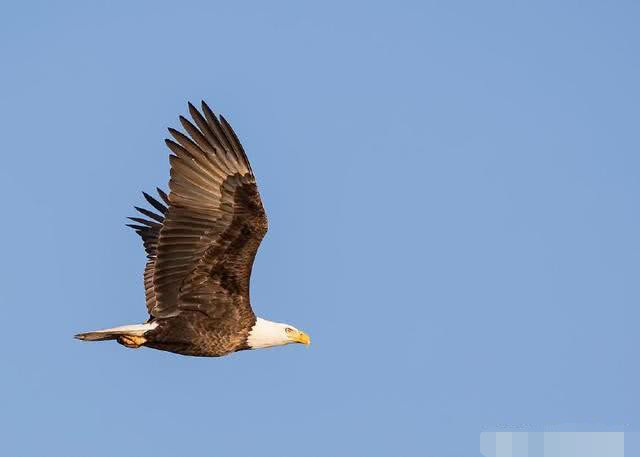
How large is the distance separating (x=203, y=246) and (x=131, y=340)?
1232 millimetres

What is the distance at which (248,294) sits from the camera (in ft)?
51.4

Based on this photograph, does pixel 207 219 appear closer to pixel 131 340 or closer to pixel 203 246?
pixel 203 246

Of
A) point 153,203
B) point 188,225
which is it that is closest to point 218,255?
point 188,225

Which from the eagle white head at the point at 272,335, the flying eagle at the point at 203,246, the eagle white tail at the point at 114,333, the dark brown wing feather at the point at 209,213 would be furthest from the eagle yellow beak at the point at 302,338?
the eagle white tail at the point at 114,333

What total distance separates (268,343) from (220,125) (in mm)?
2459

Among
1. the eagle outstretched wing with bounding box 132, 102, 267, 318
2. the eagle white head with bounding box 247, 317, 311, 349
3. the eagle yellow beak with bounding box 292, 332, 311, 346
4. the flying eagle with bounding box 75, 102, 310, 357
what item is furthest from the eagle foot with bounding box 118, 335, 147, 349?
the eagle yellow beak with bounding box 292, 332, 311, 346

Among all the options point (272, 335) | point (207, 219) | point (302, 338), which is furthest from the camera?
point (302, 338)

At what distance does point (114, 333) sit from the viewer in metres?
15.3

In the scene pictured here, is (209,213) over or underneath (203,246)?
over

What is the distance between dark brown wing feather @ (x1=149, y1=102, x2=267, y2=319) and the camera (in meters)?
15.2

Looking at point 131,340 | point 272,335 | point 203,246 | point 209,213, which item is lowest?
point 131,340

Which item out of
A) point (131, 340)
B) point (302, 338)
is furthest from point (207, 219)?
point (302, 338)

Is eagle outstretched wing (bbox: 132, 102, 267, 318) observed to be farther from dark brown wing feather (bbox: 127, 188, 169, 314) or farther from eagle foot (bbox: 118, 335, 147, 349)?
dark brown wing feather (bbox: 127, 188, 169, 314)

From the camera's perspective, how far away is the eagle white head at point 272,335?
1588cm
